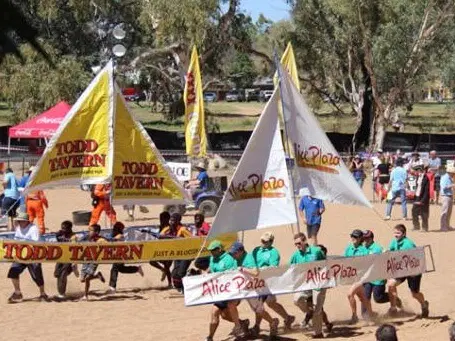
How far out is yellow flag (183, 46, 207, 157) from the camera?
2597 centimetres

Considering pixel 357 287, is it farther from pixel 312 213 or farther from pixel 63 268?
pixel 312 213

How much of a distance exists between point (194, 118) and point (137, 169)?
10.9 metres

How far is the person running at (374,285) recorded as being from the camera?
40.2ft

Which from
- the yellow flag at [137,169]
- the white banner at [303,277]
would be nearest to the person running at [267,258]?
the white banner at [303,277]

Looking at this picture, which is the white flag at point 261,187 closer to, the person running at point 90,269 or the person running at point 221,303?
the person running at point 221,303

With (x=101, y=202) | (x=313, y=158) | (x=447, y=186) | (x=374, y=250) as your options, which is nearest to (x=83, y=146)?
(x=101, y=202)

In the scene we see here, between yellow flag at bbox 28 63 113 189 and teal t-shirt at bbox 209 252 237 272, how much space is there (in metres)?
4.40

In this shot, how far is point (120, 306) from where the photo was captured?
46.9 feet

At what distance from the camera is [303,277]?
11.5 meters

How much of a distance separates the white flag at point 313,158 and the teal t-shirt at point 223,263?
1.61 meters

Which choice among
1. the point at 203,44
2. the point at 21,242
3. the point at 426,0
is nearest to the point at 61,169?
the point at 21,242

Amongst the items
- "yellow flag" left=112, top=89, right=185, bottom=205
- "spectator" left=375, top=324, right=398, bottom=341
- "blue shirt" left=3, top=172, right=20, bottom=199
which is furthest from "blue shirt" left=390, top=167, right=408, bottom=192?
"spectator" left=375, top=324, right=398, bottom=341

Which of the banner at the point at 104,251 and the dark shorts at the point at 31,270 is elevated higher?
the banner at the point at 104,251

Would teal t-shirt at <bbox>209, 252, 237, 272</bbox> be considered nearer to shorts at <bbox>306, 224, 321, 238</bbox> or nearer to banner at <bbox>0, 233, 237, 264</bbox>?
banner at <bbox>0, 233, 237, 264</bbox>
